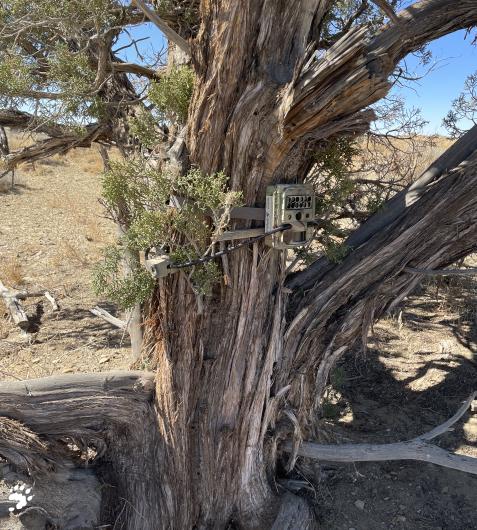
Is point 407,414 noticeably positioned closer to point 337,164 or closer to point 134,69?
point 337,164

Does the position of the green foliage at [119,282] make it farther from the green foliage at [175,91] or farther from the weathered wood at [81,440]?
the green foliage at [175,91]

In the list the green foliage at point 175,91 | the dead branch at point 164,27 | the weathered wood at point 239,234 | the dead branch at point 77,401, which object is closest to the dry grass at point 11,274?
the dead branch at point 77,401

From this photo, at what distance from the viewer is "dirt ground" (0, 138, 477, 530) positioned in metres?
3.84

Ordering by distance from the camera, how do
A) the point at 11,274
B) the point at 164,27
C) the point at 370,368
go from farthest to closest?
the point at 11,274
the point at 370,368
the point at 164,27

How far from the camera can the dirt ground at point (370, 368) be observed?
3.84 metres

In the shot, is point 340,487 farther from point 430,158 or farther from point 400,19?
point 430,158

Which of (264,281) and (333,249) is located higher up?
(333,249)

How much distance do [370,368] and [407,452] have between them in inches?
105

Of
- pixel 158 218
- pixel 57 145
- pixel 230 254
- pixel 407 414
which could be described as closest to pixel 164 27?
pixel 158 218

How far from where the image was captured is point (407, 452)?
3.01 metres

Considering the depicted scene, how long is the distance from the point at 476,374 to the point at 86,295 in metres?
4.98

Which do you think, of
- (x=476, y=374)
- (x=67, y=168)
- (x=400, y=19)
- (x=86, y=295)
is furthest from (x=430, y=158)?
(x=67, y=168)

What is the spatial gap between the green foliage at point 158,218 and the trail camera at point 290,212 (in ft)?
0.78

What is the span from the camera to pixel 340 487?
4008 millimetres
